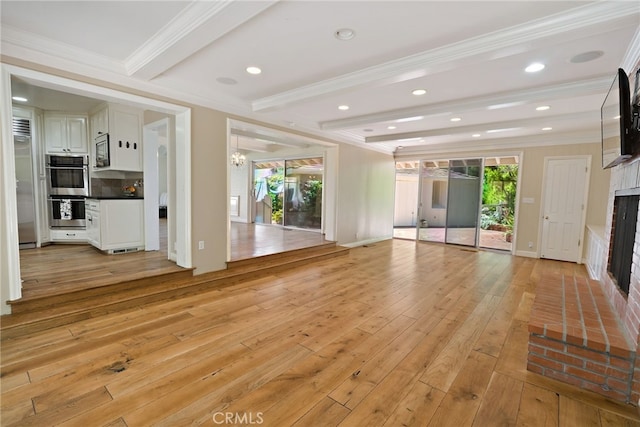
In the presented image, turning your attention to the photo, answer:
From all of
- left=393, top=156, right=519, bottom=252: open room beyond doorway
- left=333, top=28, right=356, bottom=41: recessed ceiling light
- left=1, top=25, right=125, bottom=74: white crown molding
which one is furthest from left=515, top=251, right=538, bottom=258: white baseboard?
left=1, top=25, right=125, bottom=74: white crown molding

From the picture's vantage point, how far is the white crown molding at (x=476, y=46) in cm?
194

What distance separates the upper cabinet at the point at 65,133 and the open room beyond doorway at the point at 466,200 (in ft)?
24.1

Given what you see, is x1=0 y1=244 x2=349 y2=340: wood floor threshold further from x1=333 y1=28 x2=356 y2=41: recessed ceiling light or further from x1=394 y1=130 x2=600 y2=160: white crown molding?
x1=394 y1=130 x2=600 y2=160: white crown molding

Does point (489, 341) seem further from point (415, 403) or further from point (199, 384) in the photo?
point (199, 384)

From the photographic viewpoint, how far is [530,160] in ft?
20.0

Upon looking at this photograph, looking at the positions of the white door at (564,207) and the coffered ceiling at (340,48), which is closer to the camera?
the coffered ceiling at (340,48)

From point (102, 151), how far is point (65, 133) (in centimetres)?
90

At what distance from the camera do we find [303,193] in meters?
8.12

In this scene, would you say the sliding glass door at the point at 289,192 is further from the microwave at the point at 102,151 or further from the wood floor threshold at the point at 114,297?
the microwave at the point at 102,151

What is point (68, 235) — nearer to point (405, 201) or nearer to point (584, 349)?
point (584, 349)

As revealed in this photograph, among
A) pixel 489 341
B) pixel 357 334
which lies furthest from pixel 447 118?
pixel 357 334

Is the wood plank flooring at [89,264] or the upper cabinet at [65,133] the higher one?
the upper cabinet at [65,133]

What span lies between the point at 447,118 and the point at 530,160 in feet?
9.08

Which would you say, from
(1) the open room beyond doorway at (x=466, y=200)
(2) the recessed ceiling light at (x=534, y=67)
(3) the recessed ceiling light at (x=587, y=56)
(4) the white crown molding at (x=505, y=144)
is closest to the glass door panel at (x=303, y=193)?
(4) the white crown molding at (x=505, y=144)
